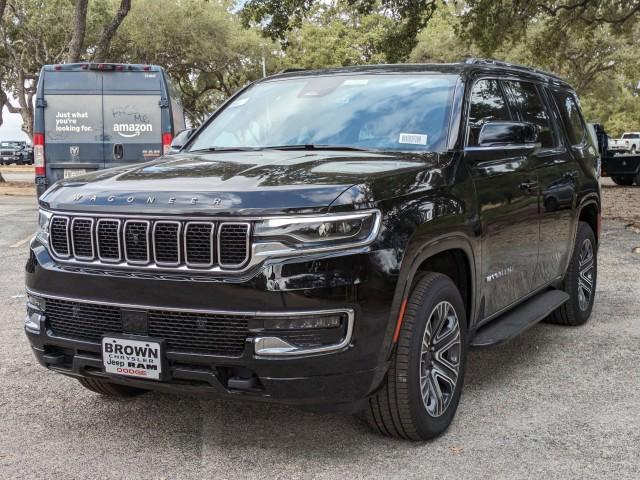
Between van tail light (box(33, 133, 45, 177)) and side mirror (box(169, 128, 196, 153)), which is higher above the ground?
side mirror (box(169, 128, 196, 153))

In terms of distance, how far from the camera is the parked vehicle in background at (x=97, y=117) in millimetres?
12305

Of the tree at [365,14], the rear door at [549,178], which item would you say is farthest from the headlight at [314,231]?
the tree at [365,14]

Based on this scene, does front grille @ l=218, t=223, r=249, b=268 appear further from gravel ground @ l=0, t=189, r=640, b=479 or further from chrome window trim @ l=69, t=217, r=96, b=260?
gravel ground @ l=0, t=189, r=640, b=479

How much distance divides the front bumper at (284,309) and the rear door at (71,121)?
9.33m

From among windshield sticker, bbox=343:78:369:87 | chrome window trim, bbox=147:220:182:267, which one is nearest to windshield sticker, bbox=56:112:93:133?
windshield sticker, bbox=343:78:369:87

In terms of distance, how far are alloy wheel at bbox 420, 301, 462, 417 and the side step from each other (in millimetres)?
382

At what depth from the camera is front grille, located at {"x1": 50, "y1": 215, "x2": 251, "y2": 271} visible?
334cm

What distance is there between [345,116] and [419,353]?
1.64 m

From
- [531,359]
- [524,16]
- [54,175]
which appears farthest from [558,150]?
[524,16]

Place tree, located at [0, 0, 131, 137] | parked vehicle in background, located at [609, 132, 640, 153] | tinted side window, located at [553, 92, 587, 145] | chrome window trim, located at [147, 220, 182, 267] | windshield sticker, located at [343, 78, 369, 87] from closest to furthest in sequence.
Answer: chrome window trim, located at [147, 220, 182, 267]
windshield sticker, located at [343, 78, 369, 87]
tinted side window, located at [553, 92, 587, 145]
parked vehicle in background, located at [609, 132, 640, 153]
tree, located at [0, 0, 131, 137]

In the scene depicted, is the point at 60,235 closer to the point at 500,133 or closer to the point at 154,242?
the point at 154,242

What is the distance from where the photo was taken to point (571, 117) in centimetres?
636

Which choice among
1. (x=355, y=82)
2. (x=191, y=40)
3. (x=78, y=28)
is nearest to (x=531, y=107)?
(x=355, y=82)

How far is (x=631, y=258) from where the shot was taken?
9.81 m
